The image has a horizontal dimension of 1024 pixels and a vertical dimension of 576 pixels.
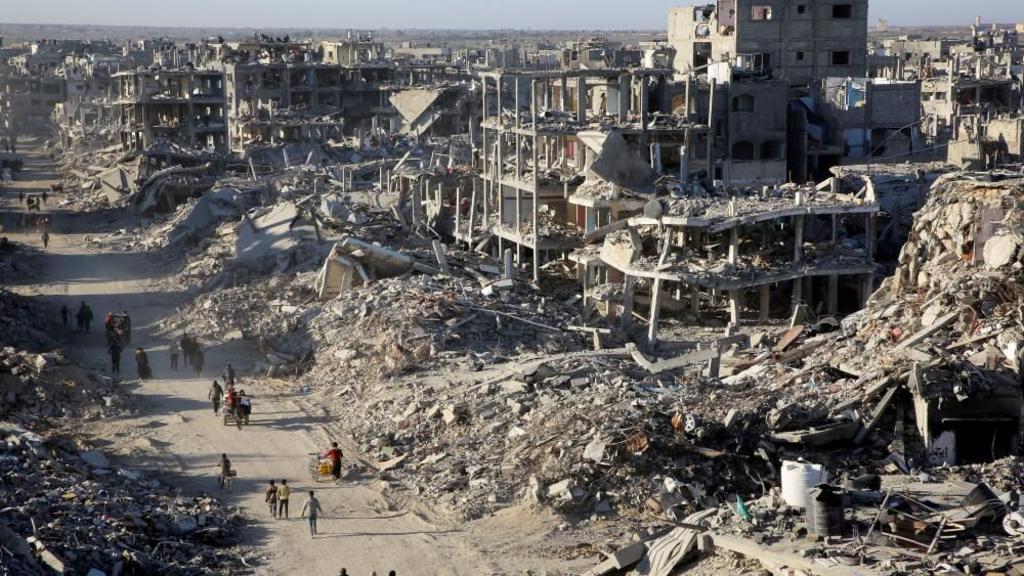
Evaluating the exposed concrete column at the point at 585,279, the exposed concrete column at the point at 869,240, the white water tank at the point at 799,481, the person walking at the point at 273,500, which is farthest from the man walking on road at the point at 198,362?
the white water tank at the point at 799,481

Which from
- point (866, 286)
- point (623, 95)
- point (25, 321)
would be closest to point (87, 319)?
point (25, 321)

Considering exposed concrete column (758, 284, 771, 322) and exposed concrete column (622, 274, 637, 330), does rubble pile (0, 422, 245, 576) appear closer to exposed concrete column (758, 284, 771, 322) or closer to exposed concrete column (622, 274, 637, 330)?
exposed concrete column (622, 274, 637, 330)

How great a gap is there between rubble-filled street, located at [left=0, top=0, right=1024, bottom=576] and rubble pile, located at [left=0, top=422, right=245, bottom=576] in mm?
57

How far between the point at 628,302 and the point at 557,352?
4698 mm

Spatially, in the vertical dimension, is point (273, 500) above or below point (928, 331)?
below

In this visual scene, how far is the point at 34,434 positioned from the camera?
22016 millimetres

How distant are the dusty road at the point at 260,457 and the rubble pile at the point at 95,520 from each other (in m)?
0.62

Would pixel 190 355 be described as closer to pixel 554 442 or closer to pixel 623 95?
pixel 554 442

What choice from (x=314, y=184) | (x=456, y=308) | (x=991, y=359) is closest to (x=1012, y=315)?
(x=991, y=359)

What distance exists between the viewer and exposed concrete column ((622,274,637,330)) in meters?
31.0

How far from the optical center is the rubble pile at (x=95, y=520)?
55.5 ft

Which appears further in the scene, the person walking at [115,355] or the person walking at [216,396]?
the person walking at [115,355]

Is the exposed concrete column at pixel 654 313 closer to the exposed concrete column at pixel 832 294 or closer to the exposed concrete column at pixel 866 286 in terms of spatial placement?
the exposed concrete column at pixel 832 294

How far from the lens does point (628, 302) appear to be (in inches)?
1236
